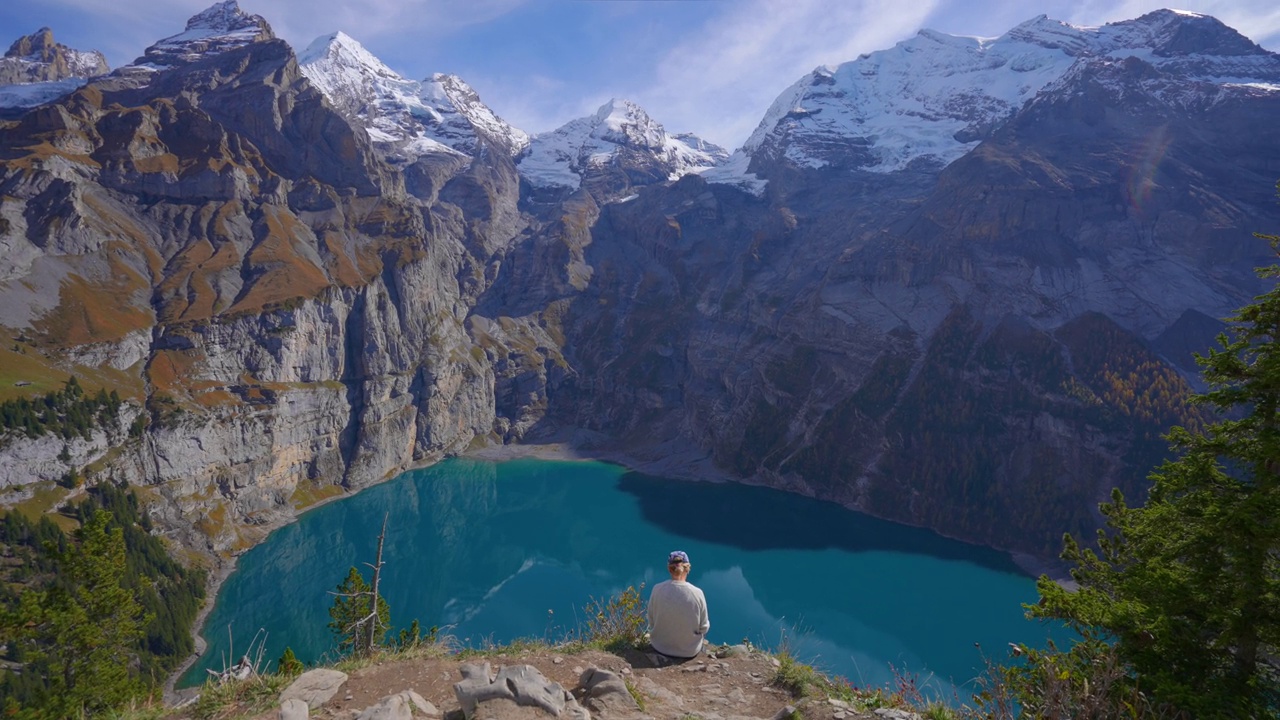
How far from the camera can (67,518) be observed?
68.8m

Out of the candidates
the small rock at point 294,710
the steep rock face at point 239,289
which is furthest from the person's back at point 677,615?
A: the steep rock face at point 239,289

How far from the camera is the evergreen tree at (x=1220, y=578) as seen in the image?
28.5ft

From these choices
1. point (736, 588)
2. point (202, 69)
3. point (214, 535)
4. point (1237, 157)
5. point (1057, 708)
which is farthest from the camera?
point (202, 69)

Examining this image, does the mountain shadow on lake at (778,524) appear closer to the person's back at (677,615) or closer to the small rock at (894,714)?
the person's back at (677,615)

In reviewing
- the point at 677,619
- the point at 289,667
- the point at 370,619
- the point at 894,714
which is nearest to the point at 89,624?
the point at 289,667

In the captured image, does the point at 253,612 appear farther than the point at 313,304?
No

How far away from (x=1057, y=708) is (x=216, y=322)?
12908 cm

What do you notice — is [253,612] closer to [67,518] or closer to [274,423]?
[67,518]

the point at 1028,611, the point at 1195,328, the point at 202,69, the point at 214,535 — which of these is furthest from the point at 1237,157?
the point at 202,69

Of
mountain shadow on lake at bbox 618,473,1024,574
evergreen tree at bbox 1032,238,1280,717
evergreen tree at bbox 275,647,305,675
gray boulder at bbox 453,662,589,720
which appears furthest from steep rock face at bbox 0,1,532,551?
evergreen tree at bbox 1032,238,1280,717

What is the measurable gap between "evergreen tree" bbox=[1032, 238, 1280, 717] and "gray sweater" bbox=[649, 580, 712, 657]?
255 inches

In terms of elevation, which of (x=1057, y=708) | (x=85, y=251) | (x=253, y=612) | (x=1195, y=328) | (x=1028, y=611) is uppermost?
(x=1195, y=328)

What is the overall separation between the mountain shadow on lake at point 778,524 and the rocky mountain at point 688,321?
239 inches

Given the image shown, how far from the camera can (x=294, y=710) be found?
816 centimetres
